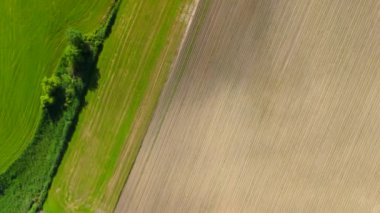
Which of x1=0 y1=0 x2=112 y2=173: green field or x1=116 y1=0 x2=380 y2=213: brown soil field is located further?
x1=0 y1=0 x2=112 y2=173: green field

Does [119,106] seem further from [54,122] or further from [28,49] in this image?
[28,49]

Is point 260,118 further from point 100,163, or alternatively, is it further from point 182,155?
point 100,163

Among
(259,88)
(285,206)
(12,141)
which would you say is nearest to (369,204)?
(285,206)

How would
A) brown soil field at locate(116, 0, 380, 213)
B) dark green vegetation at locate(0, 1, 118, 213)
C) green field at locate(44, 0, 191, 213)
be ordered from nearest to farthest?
brown soil field at locate(116, 0, 380, 213) < green field at locate(44, 0, 191, 213) < dark green vegetation at locate(0, 1, 118, 213)

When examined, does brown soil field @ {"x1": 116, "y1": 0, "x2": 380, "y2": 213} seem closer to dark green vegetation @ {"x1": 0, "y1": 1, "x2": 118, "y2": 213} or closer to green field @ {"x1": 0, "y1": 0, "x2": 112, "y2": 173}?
dark green vegetation @ {"x1": 0, "y1": 1, "x2": 118, "y2": 213}

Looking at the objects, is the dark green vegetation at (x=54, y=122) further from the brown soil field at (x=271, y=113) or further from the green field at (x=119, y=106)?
the brown soil field at (x=271, y=113)

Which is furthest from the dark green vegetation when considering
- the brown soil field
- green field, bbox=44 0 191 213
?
the brown soil field
